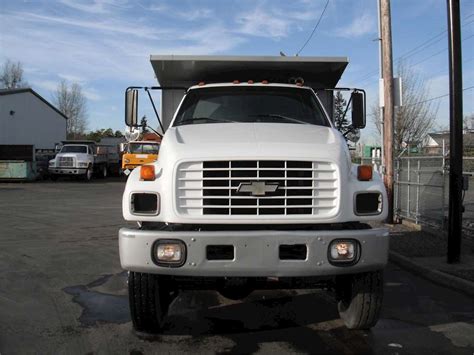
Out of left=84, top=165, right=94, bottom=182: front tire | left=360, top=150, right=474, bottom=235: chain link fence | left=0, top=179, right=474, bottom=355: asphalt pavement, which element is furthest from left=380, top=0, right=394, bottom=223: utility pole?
left=84, top=165, right=94, bottom=182: front tire

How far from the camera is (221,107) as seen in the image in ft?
19.7

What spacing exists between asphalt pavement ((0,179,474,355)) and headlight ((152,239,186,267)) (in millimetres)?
839

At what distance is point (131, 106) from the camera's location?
22.2 feet

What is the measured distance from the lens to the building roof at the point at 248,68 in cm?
723

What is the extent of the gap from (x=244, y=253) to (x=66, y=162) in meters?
30.3

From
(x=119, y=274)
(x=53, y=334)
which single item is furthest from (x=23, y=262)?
(x=53, y=334)

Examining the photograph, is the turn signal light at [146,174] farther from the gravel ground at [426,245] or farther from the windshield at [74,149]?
the windshield at [74,149]

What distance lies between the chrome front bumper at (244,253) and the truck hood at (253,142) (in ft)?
2.22

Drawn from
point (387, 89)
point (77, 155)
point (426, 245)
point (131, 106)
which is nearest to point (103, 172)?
point (77, 155)

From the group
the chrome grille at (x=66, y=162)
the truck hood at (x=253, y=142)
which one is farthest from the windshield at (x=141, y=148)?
the truck hood at (x=253, y=142)

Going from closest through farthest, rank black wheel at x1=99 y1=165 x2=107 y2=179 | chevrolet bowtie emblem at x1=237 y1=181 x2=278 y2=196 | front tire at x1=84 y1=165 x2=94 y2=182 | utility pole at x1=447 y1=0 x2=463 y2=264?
1. chevrolet bowtie emblem at x1=237 y1=181 x2=278 y2=196
2. utility pole at x1=447 y1=0 x2=463 y2=264
3. front tire at x1=84 y1=165 x2=94 y2=182
4. black wheel at x1=99 y1=165 x2=107 y2=179

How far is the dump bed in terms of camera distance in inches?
285

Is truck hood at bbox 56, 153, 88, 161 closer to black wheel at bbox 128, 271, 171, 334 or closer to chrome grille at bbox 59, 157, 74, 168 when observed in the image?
chrome grille at bbox 59, 157, 74, 168

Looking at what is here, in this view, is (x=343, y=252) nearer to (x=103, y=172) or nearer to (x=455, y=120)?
(x=455, y=120)
